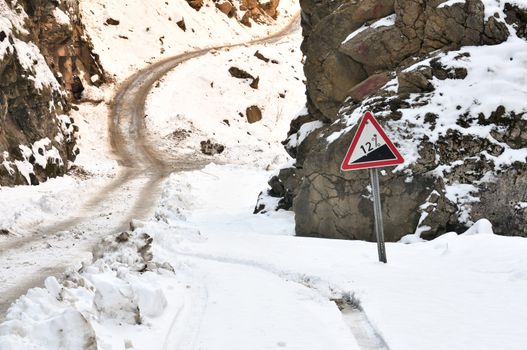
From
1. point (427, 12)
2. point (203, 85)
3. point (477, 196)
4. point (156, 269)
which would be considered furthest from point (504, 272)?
point (203, 85)

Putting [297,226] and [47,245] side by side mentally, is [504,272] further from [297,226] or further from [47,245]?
[47,245]

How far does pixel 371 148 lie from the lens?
6.61 meters

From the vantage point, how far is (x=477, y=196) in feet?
27.3

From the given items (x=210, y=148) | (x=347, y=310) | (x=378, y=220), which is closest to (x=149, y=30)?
(x=210, y=148)

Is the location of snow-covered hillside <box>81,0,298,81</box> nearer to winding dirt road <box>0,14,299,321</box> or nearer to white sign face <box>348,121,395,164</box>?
winding dirt road <box>0,14,299,321</box>

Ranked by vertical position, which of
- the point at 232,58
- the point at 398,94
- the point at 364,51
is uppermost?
the point at 232,58

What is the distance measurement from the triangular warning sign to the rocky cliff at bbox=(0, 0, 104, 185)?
1545 cm

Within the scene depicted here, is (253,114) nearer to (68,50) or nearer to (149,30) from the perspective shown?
(68,50)

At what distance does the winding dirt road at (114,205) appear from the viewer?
30.5 ft

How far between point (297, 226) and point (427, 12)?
560 centimetres

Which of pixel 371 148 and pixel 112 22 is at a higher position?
pixel 112 22

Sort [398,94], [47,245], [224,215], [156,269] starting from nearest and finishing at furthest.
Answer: [156,269], [398,94], [47,245], [224,215]

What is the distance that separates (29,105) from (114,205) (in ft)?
27.3

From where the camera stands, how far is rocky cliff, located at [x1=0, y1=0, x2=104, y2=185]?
19469 mm
